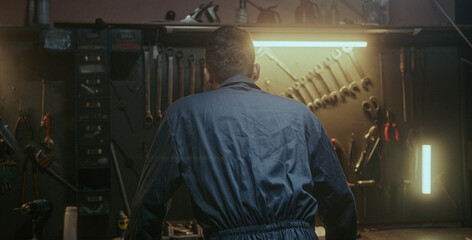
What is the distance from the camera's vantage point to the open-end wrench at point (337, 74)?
3.52 metres

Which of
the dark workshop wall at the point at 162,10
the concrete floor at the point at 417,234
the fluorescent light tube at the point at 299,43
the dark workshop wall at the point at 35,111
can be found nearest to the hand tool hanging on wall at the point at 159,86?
the dark workshop wall at the point at 162,10

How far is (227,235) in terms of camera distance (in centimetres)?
154

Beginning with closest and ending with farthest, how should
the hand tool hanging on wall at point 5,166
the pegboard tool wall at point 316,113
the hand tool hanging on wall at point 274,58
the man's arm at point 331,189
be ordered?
the man's arm at point 331,189 < the hand tool hanging on wall at point 5,166 < the pegboard tool wall at point 316,113 < the hand tool hanging on wall at point 274,58

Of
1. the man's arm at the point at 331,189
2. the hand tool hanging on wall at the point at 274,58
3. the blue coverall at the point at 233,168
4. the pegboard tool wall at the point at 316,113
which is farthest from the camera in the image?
the hand tool hanging on wall at the point at 274,58

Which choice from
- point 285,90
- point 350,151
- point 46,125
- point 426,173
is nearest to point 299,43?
point 285,90

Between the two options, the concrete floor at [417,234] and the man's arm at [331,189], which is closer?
the man's arm at [331,189]

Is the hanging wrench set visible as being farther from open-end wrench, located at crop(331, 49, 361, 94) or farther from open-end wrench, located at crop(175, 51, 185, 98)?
open-end wrench, located at crop(175, 51, 185, 98)

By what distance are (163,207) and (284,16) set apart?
224 centimetres

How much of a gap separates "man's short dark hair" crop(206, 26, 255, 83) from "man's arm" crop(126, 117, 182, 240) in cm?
33

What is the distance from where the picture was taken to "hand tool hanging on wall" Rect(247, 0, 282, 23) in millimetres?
3352

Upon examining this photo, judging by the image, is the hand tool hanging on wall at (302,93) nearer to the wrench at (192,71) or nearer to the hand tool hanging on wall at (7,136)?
the wrench at (192,71)

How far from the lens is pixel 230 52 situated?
1.75 meters

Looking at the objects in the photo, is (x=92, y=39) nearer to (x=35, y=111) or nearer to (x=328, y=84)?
(x=35, y=111)

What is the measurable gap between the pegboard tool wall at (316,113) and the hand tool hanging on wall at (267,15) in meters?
0.24
